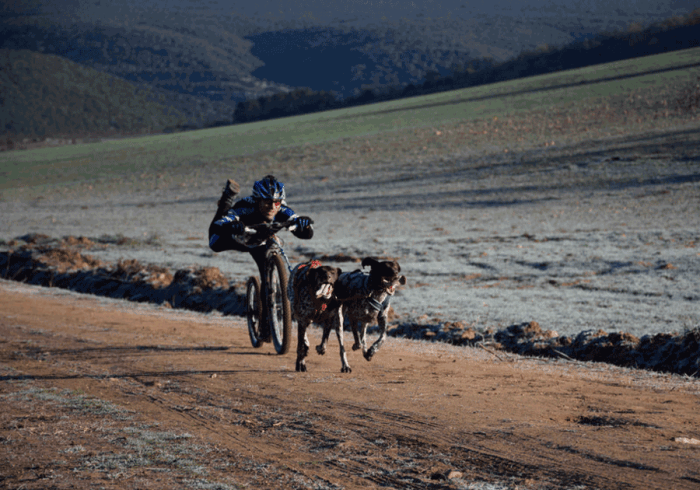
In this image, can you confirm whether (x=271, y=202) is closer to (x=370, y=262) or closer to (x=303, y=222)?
(x=303, y=222)

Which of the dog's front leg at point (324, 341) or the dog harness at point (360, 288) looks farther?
the dog's front leg at point (324, 341)

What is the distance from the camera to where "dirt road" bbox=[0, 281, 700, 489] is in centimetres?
443

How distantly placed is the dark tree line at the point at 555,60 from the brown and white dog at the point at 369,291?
257 feet

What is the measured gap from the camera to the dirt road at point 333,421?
4.43 meters

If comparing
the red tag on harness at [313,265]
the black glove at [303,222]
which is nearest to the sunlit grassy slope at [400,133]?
the black glove at [303,222]

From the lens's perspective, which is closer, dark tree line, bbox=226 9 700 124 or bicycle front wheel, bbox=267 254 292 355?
bicycle front wheel, bbox=267 254 292 355

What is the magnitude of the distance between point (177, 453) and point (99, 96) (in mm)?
162411

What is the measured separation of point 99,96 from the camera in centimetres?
15525

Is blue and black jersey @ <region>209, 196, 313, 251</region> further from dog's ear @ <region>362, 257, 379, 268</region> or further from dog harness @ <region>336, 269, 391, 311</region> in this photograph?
dog's ear @ <region>362, 257, 379, 268</region>

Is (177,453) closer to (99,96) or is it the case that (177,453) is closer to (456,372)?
(456,372)

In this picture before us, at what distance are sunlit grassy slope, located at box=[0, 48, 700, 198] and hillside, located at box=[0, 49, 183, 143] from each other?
73237 millimetres

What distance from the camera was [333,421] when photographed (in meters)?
5.52

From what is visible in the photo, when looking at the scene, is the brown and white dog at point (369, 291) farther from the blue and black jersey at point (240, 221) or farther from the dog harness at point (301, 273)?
the blue and black jersey at point (240, 221)

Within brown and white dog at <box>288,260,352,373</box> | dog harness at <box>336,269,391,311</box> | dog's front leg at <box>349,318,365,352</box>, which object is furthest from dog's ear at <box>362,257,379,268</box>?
dog's front leg at <box>349,318,365,352</box>
